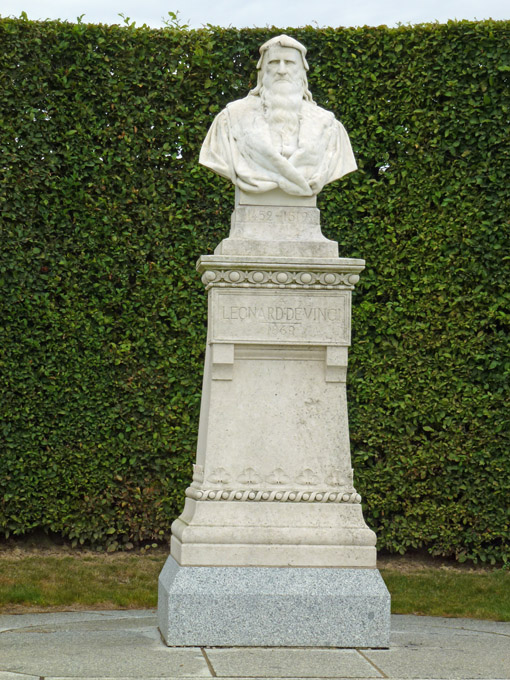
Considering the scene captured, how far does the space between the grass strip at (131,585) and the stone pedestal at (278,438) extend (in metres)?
2.00

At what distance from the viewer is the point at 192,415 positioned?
9305 mm

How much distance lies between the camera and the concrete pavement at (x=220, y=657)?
206 inches

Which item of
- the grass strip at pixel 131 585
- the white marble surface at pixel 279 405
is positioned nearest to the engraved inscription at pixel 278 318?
the white marble surface at pixel 279 405

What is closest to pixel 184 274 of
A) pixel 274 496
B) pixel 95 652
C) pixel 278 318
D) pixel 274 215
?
pixel 274 215

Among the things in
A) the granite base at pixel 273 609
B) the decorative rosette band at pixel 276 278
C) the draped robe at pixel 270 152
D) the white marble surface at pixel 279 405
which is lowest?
the granite base at pixel 273 609

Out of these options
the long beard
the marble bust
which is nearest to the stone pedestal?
the marble bust

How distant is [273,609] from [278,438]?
3.54 feet

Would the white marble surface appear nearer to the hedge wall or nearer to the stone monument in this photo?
the stone monument

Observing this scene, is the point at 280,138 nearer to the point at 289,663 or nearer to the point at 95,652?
the point at 289,663

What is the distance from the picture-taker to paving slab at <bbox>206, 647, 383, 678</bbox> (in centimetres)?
525

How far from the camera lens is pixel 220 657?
5.61m

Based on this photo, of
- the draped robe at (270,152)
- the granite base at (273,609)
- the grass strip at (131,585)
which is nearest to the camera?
the granite base at (273,609)

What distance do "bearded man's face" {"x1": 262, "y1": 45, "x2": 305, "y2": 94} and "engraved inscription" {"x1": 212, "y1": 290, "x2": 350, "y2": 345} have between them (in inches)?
58.2

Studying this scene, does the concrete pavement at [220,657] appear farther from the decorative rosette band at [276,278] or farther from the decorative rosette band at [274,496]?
the decorative rosette band at [276,278]
